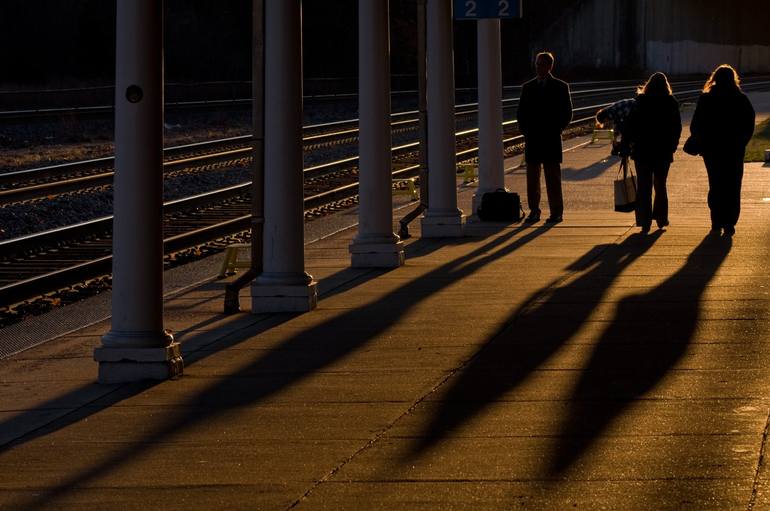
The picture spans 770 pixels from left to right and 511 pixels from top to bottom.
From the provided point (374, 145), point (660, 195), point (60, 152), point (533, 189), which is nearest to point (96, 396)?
point (374, 145)

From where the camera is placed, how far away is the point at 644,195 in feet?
52.5

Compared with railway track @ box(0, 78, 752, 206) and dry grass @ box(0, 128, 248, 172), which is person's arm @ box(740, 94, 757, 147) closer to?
railway track @ box(0, 78, 752, 206)

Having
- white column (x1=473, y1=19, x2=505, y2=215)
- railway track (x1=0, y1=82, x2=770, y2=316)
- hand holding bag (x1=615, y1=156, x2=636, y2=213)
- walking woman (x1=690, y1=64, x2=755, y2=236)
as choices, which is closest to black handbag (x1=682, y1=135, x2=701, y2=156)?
walking woman (x1=690, y1=64, x2=755, y2=236)

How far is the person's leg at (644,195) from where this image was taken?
16031mm

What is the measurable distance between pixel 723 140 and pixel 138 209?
7741mm

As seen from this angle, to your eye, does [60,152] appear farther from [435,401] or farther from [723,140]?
[435,401]

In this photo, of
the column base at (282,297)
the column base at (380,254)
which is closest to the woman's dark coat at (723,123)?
the column base at (380,254)

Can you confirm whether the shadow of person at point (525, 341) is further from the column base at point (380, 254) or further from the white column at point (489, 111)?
the white column at point (489, 111)

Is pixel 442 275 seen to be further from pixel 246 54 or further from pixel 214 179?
pixel 246 54

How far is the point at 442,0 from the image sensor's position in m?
16.8

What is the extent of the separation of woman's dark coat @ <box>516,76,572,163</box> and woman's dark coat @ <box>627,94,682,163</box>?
1511mm

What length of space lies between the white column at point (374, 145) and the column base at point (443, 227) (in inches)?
81.4

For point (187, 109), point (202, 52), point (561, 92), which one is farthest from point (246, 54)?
point (561, 92)

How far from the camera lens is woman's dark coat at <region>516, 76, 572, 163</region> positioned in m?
17.6
